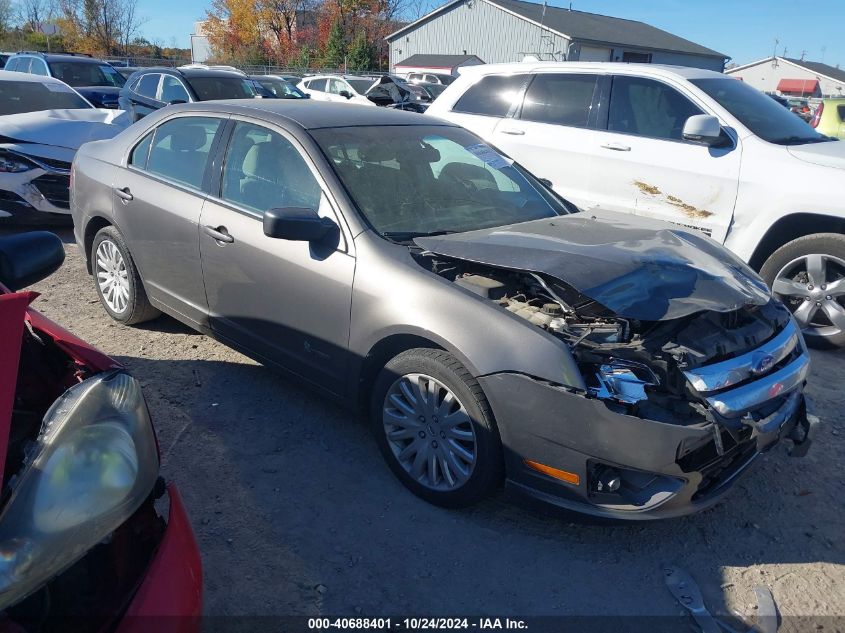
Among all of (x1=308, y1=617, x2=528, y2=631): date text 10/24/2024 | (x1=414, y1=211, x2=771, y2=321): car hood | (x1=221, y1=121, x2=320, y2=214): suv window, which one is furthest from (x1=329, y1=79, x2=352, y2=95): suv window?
(x1=308, y1=617, x2=528, y2=631): date text 10/24/2024

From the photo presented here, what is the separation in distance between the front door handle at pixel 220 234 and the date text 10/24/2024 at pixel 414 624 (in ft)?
6.67

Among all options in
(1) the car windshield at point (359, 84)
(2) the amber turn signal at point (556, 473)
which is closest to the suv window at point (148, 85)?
(1) the car windshield at point (359, 84)

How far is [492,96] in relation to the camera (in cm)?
671

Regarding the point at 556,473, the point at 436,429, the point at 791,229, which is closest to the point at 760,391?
the point at 556,473

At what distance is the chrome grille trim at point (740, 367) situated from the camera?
2.60 meters

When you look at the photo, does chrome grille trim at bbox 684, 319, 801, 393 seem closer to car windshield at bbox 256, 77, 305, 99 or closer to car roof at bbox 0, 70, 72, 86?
car roof at bbox 0, 70, 72, 86

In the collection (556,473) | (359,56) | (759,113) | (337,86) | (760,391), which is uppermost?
(359,56)

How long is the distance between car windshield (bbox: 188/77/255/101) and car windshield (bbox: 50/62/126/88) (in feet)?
14.4

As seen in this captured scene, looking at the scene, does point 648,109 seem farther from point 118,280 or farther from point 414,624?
point 414,624

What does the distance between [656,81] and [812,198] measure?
1697mm

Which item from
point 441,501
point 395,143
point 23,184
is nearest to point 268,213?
point 395,143

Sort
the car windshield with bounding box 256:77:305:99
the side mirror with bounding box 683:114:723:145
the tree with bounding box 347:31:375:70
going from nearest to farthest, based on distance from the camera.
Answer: the side mirror with bounding box 683:114:723:145, the car windshield with bounding box 256:77:305:99, the tree with bounding box 347:31:375:70

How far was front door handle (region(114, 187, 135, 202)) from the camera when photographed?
14.3 feet

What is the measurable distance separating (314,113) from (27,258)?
75.4 inches
